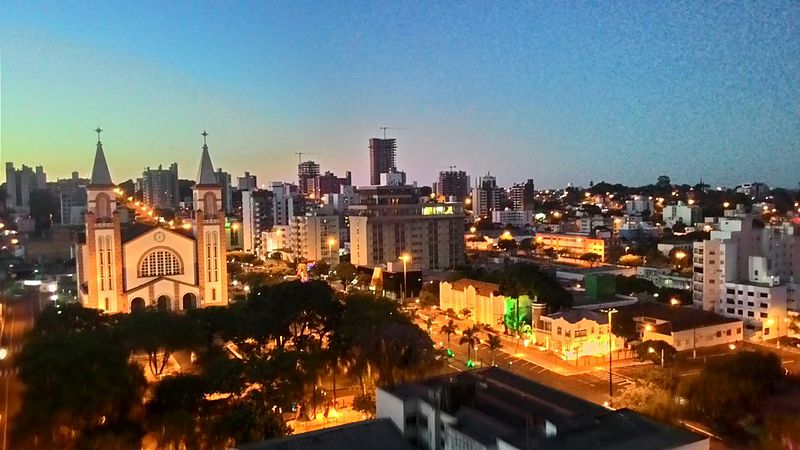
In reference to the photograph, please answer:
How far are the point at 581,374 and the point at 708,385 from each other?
3317mm

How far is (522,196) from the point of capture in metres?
61.1

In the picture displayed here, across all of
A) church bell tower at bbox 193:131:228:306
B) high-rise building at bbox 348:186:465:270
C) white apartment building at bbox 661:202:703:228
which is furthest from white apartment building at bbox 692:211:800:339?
white apartment building at bbox 661:202:703:228

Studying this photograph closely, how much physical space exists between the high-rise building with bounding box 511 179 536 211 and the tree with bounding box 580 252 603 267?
94.5ft

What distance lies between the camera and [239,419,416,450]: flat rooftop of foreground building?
7.41 meters

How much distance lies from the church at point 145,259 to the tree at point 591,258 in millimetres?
17086

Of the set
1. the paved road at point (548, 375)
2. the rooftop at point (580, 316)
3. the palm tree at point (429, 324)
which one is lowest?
the paved road at point (548, 375)

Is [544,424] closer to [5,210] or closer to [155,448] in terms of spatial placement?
[155,448]

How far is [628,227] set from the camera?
3653cm

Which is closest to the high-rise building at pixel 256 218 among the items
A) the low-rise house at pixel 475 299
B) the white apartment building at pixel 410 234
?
the white apartment building at pixel 410 234

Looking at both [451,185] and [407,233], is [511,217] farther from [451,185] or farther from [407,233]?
[407,233]

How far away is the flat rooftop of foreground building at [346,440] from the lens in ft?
24.3

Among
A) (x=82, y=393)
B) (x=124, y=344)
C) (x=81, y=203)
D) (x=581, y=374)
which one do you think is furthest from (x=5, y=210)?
(x=581, y=374)

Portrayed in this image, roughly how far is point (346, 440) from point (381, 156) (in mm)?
54331

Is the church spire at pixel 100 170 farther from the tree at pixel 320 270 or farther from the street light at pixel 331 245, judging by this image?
the street light at pixel 331 245
